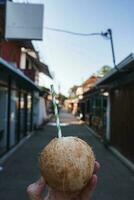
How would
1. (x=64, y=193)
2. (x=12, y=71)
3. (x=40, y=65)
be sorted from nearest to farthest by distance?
(x=64, y=193), (x=12, y=71), (x=40, y=65)

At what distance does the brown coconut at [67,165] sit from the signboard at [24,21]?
15.3m

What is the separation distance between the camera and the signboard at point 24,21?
17.3 m

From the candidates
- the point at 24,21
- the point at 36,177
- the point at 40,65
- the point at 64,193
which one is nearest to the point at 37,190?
the point at 64,193

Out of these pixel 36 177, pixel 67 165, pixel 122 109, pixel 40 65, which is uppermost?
pixel 40 65

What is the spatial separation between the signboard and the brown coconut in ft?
50.2

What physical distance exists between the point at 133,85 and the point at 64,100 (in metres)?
142

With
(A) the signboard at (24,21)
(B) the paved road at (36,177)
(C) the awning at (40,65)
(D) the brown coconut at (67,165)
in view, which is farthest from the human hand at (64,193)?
(C) the awning at (40,65)

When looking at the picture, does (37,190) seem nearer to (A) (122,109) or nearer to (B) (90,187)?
(B) (90,187)

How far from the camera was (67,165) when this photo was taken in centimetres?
200

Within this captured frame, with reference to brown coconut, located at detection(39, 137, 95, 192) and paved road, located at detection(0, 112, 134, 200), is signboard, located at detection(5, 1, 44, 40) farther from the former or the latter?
brown coconut, located at detection(39, 137, 95, 192)

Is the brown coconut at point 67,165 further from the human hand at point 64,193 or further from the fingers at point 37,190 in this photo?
the fingers at point 37,190

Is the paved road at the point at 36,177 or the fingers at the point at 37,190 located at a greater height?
the fingers at the point at 37,190

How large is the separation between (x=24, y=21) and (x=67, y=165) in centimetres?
1573

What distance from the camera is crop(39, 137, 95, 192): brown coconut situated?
201 centimetres
